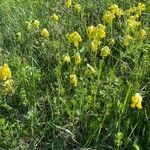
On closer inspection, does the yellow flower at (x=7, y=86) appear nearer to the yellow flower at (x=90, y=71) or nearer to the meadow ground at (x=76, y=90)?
the meadow ground at (x=76, y=90)

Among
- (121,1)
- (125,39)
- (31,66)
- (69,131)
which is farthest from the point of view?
(121,1)

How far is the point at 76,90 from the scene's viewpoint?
2713 millimetres

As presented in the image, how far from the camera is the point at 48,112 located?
2797 mm

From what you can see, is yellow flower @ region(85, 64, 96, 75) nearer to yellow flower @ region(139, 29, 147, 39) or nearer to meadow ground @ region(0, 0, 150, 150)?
meadow ground @ region(0, 0, 150, 150)

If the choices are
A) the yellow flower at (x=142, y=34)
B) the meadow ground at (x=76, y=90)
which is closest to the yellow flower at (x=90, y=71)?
the meadow ground at (x=76, y=90)

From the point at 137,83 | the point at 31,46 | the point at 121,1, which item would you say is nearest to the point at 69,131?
the point at 137,83

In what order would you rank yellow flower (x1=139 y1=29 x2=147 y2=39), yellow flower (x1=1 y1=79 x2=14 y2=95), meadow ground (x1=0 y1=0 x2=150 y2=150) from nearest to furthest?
meadow ground (x1=0 y1=0 x2=150 y2=150) → yellow flower (x1=1 y1=79 x2=14 y2=95) → yellow flower (x1=139 y1=29 x2=147 y2=39)

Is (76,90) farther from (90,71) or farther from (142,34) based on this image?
(142,34)

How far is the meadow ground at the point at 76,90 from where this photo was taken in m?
2.53

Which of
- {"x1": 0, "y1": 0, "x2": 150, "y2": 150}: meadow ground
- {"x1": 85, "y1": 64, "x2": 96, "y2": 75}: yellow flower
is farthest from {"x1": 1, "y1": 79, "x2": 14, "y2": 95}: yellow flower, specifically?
{"x1": 85, "y1": 64, "x2": 96, "y2": 75}: yellow flower

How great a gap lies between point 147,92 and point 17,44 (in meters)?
1.29

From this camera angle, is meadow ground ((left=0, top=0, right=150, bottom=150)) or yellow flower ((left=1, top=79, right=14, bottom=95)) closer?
meadow ground ((left=0, top=0, right=150, bottom=150))

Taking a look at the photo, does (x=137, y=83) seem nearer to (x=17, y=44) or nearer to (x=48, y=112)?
(x=48, y=112)

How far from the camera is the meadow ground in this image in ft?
8.29
